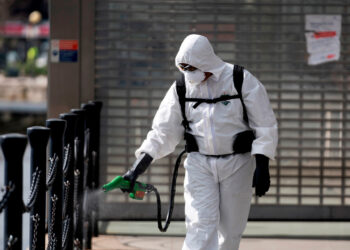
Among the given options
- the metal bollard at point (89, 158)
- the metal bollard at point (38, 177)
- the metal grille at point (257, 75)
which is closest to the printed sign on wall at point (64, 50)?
the metal grille at point (257, 75)

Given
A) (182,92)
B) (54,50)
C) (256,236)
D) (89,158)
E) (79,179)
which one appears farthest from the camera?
(54,50)

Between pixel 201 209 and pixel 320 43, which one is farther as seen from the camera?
pixel 320 43

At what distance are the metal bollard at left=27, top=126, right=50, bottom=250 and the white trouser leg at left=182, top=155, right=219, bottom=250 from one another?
3.74 ft

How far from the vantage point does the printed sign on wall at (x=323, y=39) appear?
319 inches

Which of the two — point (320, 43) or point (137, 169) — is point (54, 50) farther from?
point (137, 169)

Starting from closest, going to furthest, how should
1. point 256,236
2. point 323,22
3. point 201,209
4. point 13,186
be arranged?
point 13,186, point 201,209, point 256,236, point 323,22

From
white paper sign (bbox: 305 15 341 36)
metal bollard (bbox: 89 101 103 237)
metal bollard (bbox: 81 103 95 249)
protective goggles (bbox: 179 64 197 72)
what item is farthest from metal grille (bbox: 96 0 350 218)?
protective goggles (bbox: 179 64 197 72)

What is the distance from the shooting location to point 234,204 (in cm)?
542

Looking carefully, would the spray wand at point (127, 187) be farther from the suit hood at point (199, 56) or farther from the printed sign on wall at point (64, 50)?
the printed sign on wall at point (64, 50)

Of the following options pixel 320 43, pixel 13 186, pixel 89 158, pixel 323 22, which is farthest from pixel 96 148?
pixel 13 186

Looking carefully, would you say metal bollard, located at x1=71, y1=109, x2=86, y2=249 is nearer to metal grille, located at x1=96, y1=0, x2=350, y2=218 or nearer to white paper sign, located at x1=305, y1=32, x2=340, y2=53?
metal grille, located at x1=96, y1=0, x2=350, y2=218

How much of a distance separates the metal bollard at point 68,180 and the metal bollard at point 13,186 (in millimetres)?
1791

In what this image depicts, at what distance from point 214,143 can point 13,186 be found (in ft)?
5.95

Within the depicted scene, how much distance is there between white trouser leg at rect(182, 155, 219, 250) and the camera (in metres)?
5.26
